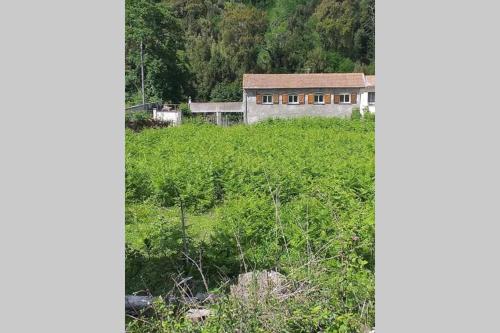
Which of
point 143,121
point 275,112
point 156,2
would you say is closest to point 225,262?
point 143,121

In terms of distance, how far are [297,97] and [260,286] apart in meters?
29.7

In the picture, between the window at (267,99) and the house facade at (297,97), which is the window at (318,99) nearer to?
the house facade at (297,97)

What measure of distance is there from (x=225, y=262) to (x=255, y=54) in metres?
33.7

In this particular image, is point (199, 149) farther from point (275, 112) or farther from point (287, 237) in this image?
point (275, 112)

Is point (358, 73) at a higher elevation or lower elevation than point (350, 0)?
lower

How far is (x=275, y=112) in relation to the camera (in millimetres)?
32781

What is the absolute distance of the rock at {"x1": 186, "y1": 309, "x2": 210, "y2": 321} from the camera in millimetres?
4059

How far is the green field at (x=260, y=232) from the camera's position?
3896mm

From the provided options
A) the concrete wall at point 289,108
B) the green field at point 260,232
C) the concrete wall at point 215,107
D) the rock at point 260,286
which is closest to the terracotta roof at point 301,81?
the concrete wall at point 289,108

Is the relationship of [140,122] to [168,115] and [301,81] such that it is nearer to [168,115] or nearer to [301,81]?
[168,115]

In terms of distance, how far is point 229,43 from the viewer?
37.8 metres

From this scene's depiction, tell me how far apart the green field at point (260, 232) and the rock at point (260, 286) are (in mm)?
106

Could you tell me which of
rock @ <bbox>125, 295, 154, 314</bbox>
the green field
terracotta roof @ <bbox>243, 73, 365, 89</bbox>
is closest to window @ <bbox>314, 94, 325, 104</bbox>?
terracotta roof @ <bbox>243, 73, 365, 89</bbox>

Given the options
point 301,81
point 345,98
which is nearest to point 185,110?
point 301,81
